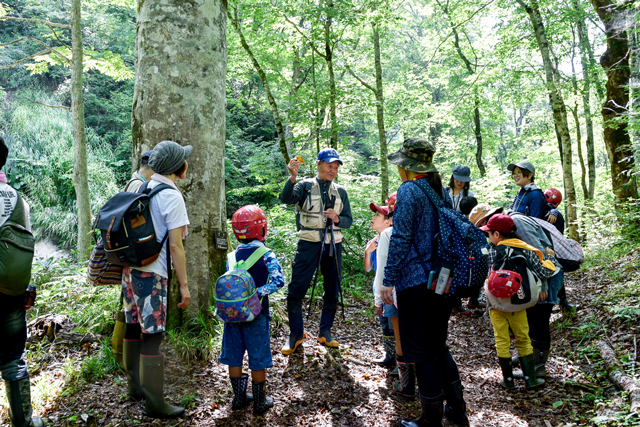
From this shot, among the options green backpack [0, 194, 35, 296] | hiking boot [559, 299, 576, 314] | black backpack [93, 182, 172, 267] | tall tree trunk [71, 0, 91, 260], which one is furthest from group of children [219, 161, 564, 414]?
tall tree trunk [71, 0, 91, 260]

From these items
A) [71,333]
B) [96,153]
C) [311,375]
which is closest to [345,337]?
[311,375]

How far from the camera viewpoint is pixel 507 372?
3.90 m

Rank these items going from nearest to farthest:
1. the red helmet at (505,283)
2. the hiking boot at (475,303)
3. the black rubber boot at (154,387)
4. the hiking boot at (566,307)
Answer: the black rubber boot at (154,387)
the red helmet at (505,283)
the hiking boot at (566,307)
the hiking boot at (475,303)

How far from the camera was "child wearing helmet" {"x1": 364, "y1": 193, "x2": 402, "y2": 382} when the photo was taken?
11.8ft

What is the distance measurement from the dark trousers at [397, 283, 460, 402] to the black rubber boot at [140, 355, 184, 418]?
1792 millimetres

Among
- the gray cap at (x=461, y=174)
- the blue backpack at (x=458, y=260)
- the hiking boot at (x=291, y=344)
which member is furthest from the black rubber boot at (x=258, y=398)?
the gray cap at (x=461, y=174)

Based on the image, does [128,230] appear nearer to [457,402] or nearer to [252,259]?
[252,259]

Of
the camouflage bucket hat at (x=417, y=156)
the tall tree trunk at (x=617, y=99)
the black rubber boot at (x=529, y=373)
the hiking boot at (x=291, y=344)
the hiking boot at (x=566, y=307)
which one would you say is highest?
the tall tree trunk at (x=617, y=99)

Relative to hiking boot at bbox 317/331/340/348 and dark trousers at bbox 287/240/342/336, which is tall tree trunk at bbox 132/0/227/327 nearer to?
dark trousers at bbox 287/240/342/336

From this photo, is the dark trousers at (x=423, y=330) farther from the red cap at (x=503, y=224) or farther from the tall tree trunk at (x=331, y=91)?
the tall tree trunk at (x=331, y=91)

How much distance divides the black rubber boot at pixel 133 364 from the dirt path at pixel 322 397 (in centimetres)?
8

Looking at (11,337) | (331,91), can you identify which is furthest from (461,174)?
(11,337)

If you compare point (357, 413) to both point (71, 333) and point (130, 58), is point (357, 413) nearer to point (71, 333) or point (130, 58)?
point (71, 333)

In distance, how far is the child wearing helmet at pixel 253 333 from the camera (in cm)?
302
